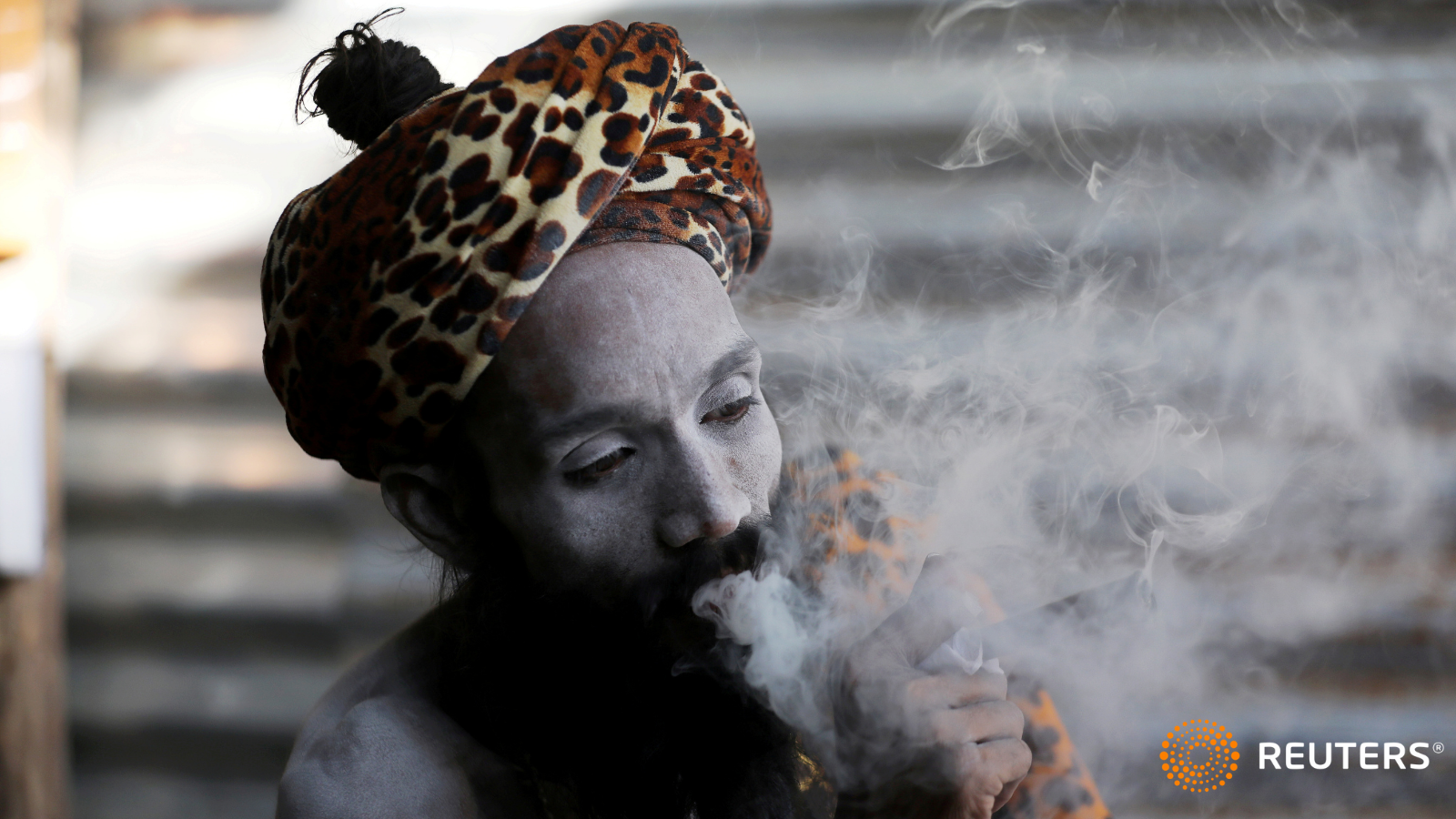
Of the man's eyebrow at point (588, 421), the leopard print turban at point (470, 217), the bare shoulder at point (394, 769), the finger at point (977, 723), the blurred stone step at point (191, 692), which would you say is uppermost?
the leopard print turban at point (470, 217)

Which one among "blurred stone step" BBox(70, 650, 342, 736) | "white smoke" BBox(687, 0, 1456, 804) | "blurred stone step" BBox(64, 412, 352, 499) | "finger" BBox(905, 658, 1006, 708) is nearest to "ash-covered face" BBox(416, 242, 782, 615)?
"finger" BBox(905, 658, 1006, 708)

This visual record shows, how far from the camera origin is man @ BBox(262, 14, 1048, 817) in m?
1.11

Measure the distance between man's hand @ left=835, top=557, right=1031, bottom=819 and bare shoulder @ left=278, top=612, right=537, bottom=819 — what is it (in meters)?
0.55

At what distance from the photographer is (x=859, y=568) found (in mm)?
1319

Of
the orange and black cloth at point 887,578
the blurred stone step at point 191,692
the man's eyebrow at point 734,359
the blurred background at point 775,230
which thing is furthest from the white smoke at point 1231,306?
the blurred stone step at point 191,692

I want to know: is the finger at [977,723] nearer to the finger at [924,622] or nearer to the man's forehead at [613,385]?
the finger at [924,622]

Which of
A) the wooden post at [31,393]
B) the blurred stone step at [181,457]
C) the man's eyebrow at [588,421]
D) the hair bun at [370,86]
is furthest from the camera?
the blurred stone step at [181,457]

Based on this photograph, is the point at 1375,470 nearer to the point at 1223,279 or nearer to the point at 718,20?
the point at 1223,279

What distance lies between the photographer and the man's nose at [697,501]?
3.66 ft

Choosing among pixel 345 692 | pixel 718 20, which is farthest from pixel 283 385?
pixel 718 20

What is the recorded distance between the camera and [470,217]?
1.11m

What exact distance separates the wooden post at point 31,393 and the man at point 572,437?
5.30ft

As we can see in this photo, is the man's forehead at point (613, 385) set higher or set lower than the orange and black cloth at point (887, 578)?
higher

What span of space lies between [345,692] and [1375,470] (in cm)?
234
